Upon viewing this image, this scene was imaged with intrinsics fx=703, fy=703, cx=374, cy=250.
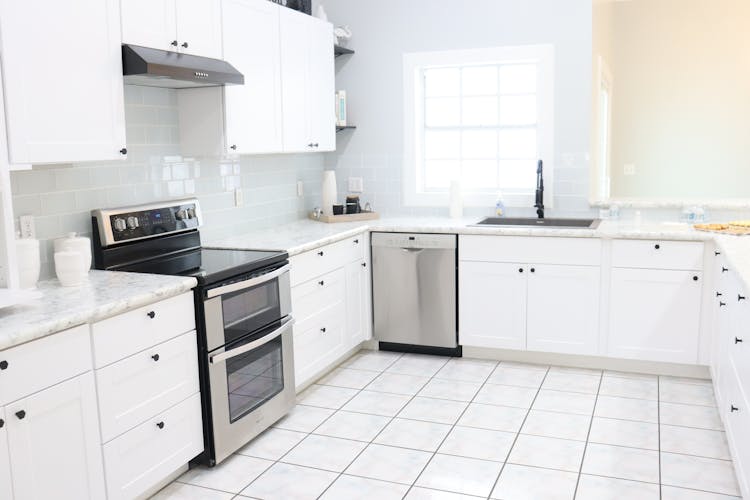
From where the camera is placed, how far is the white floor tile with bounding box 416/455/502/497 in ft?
9.27

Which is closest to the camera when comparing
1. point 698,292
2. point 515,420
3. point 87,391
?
point 87,391

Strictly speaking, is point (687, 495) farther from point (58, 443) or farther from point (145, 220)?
point (145, 220)

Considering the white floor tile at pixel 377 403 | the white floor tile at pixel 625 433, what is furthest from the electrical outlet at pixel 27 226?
the white floor tile at pixel 625 433

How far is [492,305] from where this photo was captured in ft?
14.5

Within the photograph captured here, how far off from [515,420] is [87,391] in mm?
2067

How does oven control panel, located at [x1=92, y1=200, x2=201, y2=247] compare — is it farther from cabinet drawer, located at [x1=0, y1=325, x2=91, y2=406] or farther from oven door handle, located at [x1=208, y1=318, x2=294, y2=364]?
cabinet drawer, located at [x1=0, y1=325, x2=91, y2=406]

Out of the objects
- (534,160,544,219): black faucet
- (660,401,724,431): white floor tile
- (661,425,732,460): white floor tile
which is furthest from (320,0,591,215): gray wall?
(661,425,732,460): white floor tile

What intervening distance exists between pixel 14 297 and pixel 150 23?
136cm

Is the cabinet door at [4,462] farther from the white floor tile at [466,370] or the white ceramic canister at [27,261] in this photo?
the white floor tile at [466,370]

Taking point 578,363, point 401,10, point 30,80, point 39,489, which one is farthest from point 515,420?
point 401,10

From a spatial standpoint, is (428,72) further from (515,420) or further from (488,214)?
(515,420)

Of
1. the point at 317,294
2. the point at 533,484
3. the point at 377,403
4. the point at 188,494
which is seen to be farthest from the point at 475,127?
the point at 188,494

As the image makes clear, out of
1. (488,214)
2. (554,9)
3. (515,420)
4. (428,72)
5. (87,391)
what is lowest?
(515,420)

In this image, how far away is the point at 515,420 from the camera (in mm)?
3510
